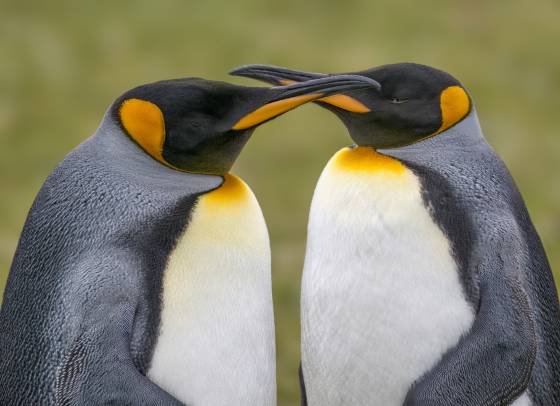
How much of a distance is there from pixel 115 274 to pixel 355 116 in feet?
2.17

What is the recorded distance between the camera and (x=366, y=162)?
2342mm

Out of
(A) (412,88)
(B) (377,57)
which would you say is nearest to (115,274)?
(A) (412,88)

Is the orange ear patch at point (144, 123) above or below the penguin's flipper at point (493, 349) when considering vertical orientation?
above

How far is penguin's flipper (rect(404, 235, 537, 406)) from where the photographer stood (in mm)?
2068

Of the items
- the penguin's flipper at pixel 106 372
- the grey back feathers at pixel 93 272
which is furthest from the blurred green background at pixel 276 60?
the penguin's flipper at pixel 106 372

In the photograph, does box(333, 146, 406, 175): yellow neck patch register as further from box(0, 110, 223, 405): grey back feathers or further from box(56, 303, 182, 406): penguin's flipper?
box(56, 303, 182, 406): penguin's flipper

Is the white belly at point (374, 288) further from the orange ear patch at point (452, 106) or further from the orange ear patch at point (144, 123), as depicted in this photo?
the orange ear patch at point (144, 123)

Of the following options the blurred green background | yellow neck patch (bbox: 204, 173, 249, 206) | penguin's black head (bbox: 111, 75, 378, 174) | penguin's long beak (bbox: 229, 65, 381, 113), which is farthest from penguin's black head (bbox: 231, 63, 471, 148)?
the blurred green background

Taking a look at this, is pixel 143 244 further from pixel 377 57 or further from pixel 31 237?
pixel 377 57

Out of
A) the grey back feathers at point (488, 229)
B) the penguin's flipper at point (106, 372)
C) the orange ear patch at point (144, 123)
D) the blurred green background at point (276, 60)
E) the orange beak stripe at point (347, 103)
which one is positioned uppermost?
the orange beak stripe at point (347, 103)

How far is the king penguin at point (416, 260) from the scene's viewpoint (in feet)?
7.06

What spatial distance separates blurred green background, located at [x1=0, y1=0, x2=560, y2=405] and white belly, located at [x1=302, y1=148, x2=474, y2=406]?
4.08 meters

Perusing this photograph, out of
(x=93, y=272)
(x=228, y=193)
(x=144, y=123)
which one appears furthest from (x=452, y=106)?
(x=93, y=272)

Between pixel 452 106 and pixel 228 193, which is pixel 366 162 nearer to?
pixel 452 106
